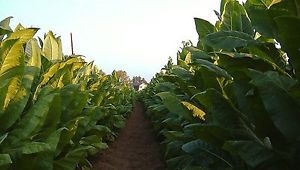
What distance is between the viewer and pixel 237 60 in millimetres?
2355

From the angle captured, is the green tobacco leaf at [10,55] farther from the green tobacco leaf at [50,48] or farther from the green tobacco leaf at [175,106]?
the green tobacco leaf at [50,48]

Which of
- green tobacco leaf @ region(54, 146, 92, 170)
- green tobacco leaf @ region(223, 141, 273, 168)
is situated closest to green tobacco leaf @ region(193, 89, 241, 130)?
green tobacco leaf @ region(223, 141, 273, 168)

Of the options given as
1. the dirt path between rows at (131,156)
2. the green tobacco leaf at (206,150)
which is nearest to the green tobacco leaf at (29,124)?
the green tobacco leaf at (206,150)

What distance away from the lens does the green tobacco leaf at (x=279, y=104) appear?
6.68 feet

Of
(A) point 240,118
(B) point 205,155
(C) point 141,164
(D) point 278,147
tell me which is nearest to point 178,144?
(B) point 205,155

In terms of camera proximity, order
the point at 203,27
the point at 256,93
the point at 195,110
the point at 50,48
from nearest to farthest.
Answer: the point at 256,93 → the point at 203,27 → the point at 195,110 → the point at 50,48

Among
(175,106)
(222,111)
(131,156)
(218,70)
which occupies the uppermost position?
(218,70)

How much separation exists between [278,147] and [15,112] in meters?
1.89

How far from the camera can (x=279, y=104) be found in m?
2.06

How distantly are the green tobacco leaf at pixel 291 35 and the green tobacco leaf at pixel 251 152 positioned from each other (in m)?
0.47

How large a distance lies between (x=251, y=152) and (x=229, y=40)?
0.70 meters

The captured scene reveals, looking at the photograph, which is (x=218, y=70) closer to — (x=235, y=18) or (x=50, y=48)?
(x=235, y=18)

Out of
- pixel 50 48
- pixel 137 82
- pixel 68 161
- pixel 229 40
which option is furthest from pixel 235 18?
pixel 137 82

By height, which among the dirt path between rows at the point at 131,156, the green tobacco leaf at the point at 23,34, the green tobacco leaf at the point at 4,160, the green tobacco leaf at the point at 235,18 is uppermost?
the green tobacco leaf at the point at 235,18
